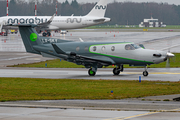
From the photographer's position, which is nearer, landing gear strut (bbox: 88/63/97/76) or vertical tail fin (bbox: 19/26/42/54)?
landing gear strut (bbox: 88/63/97/76)

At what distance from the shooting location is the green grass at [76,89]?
18969 mm

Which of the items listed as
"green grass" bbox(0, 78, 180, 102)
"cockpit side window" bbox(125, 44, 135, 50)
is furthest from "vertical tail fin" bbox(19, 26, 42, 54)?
"cockpit side window" bbox(125, 44, 135, 50)

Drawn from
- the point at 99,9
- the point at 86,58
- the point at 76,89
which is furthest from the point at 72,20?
the point at 76,89

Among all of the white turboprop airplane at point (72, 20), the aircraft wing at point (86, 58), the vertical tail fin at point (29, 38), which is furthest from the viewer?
the white turboprop airplane at point (72, 20)

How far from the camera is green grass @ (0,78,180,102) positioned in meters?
19.0

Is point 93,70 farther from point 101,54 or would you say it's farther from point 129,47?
point 129,47

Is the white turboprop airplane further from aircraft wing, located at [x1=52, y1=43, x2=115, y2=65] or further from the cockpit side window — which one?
the cockpit side window

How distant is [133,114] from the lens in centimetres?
1372

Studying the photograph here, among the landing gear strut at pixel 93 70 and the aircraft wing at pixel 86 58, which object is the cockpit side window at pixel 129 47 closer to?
the aircraft wing at pixel 86 58

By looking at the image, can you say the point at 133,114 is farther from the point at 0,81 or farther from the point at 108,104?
the point at 0,81

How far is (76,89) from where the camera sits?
21.9m

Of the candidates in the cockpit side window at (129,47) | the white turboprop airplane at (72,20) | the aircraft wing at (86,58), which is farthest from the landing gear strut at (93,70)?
the white turboprop airplane at (72,20)

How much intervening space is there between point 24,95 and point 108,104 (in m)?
5.27

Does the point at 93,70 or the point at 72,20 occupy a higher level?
the point at 72,20
